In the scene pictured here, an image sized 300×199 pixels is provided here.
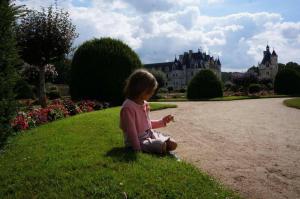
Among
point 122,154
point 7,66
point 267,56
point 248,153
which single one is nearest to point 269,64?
point 267,56

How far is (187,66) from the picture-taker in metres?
101

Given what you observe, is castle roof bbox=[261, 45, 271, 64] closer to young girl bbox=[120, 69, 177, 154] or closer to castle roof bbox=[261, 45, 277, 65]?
castle roof bbox=[261, 45, 277, 65]

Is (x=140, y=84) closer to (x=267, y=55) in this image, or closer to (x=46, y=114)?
(x=46, y=114)

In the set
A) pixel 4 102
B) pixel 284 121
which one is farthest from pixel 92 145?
pixel 284 121

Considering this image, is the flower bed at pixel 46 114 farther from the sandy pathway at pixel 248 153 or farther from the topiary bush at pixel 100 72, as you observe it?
the sandy pathway at pixel 248 153

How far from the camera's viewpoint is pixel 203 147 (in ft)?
24.8

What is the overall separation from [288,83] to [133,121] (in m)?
34.7

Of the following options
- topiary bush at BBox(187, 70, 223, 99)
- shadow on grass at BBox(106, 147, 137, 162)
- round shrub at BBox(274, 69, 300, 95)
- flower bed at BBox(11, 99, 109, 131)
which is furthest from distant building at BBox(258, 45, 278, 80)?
shadow on grass at BBox(106, 147, 137, 162)

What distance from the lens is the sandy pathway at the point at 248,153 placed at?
16.3 feet

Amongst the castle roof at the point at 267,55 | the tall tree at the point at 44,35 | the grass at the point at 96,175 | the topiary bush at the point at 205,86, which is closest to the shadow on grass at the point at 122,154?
the grass at the point at 96,175

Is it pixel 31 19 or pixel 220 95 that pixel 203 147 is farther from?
pixel 220 95

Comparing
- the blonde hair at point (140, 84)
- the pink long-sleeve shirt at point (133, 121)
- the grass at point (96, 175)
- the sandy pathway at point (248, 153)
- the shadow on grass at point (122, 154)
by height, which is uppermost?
the blonde hair at point (140, 84)

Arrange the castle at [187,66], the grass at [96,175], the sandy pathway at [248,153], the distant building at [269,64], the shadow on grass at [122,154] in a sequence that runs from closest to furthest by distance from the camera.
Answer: the grass at [96,175] < the sandy pathway at [248,153] < the shadow on grass at [122,154] < the distant building at [269,64] < the castle at [187,66]

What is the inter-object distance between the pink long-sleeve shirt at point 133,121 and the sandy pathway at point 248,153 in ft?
3.28
